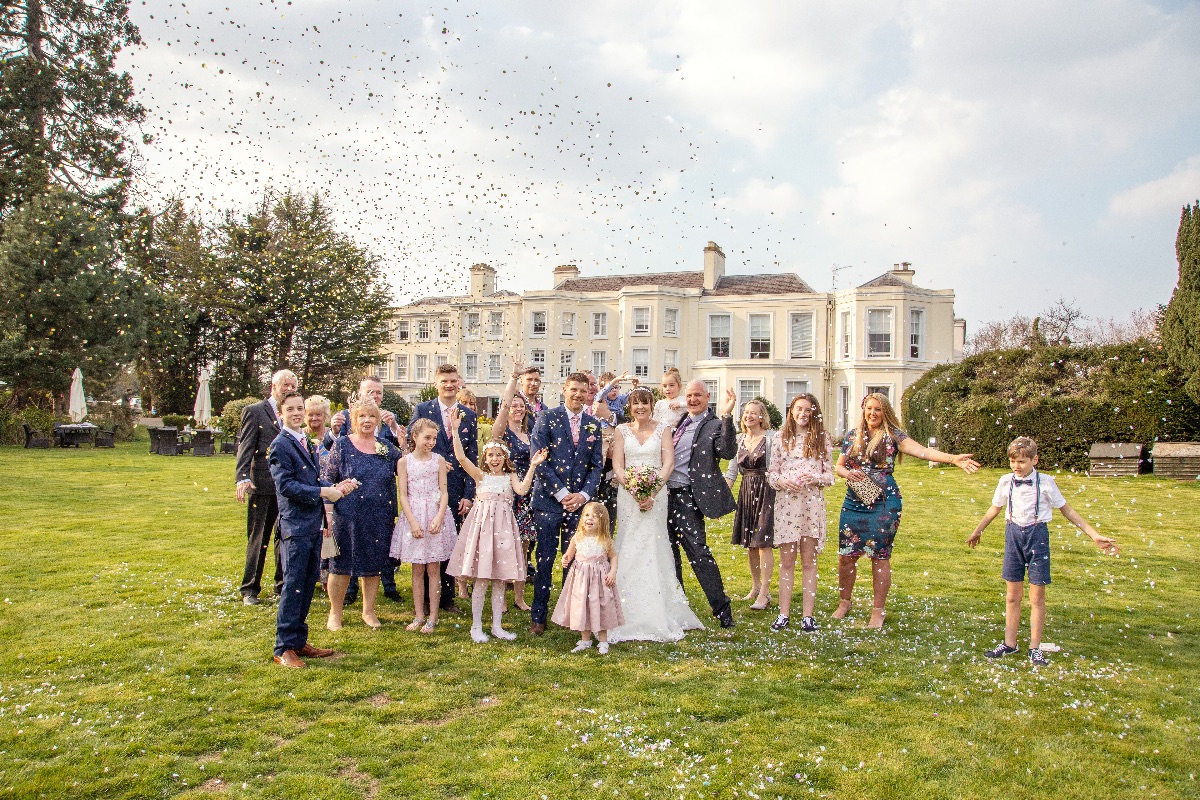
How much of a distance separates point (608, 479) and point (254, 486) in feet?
10.7

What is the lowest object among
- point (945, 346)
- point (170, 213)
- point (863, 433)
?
point (863, 433)

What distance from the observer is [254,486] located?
6871 millimetres

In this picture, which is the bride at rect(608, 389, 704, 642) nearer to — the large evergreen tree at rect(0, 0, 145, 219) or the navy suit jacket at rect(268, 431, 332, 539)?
the navy suit jacket at rect(268, 431, 332, 539)

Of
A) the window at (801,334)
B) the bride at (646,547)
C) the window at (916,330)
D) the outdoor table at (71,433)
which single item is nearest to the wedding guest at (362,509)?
the bride at (646,547)

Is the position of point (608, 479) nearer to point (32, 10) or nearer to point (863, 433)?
point (863, 433)

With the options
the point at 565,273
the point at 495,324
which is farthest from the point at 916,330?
the point at 495,324

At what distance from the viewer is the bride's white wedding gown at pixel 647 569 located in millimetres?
6266

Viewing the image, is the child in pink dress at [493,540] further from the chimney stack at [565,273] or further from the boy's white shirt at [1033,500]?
the chimney stack at [565,273]

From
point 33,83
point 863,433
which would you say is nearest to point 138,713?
point 863,433

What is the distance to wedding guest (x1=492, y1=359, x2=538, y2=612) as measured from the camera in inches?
271

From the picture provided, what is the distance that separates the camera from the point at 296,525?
5.45 metres

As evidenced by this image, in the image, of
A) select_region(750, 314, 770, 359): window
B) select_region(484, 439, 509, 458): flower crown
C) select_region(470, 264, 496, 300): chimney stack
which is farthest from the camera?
select_region(470, 264, 496, 300): chimney stack

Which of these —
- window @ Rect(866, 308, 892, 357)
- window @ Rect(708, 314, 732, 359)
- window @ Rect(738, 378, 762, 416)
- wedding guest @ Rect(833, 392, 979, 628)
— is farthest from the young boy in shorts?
window @ Rect(708, 314, 732, 359)

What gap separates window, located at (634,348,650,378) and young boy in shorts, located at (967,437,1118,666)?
34450 mm
